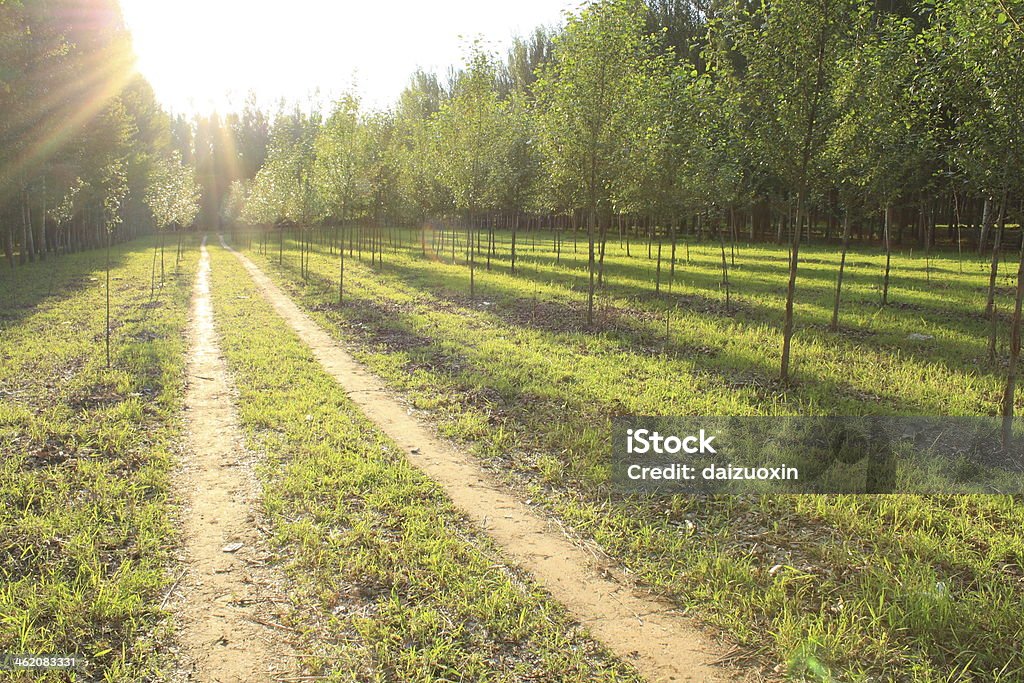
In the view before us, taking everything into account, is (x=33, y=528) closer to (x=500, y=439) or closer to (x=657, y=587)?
(x=500, y=439)

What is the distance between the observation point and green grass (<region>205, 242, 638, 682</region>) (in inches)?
173

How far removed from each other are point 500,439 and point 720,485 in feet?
9.74

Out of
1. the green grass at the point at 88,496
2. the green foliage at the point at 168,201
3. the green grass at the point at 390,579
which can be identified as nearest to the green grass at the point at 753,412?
the green grass at the point at 390,579

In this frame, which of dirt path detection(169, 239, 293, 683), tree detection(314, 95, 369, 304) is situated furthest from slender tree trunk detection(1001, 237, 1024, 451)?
tree detection(314, 95, 369, 304)

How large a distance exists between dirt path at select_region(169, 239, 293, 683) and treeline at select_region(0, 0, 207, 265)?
17276 millimetres

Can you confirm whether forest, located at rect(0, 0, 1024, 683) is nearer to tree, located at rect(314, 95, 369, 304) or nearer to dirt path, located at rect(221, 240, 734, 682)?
dirt path, located at rect(221, 240, 734, 682)

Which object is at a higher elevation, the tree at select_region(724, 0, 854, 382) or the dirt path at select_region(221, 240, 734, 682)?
the tree at select_region(724, 0, 854, 382)

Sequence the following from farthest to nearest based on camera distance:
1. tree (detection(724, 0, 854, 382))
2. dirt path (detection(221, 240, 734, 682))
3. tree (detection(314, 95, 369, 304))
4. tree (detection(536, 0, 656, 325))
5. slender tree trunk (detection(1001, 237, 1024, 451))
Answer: tree (detection(314, 95, 369, 304))
tree (detection(536, 0, 656, 325))
tree (detection(724, 0, 854, 382))
slender tree trunk (detection(1001, 237, 1024, 451))
dirt path (detection(221, 240, 734, 682))

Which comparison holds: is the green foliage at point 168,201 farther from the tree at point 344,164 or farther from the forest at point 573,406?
the tree at point 344,164

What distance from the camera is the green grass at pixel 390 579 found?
14.4ft

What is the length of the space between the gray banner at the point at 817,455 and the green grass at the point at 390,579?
2460mm

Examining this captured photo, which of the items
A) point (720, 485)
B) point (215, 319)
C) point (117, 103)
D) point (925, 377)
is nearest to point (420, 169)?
point (117, 103)

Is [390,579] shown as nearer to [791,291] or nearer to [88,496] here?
[88,496]

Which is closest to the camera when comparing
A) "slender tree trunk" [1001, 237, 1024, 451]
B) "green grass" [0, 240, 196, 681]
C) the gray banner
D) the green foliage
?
"green grass" [0, 240, 196, 681]
